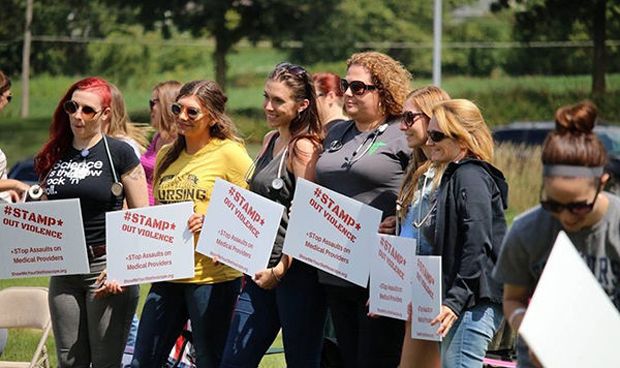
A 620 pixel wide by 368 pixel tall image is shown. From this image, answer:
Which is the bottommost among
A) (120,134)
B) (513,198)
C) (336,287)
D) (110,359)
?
(513,198)

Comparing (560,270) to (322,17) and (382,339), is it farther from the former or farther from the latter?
(322,17)

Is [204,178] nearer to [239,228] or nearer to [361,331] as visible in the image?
[239,228]

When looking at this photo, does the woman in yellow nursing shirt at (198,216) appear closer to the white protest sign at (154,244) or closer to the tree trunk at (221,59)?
the white protest sign at (154,244)

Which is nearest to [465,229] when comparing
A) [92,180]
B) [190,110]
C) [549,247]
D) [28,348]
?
[549,247]

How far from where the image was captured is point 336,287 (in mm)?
6566

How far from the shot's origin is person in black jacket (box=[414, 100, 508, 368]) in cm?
572

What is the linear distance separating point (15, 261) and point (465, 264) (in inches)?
104

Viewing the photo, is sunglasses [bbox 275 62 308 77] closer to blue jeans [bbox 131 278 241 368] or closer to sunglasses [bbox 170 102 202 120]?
sunglasses [bbox 170 102 202 120]

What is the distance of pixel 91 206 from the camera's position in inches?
274

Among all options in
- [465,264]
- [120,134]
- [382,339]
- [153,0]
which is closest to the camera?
[465,264]

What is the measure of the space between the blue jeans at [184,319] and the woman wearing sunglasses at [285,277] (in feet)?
0.53

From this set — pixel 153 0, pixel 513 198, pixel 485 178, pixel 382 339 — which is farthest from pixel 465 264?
pixel 153 0

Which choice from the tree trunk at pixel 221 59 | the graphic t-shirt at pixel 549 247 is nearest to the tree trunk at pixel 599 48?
the tree trunk at pixel 221 59

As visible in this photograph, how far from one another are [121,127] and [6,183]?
3.45 feet
